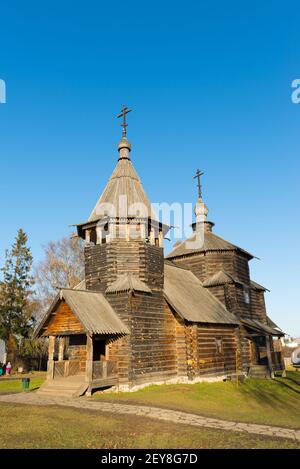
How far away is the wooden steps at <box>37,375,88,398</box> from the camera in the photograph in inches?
623

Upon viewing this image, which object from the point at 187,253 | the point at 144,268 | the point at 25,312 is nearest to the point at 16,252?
the point at 25,312

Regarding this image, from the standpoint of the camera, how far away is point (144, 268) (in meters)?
20.7

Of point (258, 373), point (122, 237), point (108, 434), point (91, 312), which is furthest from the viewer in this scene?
point (258, 373)

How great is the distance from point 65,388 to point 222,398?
7610mm

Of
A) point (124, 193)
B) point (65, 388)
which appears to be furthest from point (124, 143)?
point (65, 388)

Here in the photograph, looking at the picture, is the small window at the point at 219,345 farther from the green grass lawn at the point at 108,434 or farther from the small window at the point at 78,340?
the green grass lawn at the point at 108,434

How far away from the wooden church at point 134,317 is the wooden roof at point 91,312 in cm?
6

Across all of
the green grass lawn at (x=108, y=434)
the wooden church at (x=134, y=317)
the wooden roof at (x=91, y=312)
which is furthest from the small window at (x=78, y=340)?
the green grass lawn at (x=108, y=434)

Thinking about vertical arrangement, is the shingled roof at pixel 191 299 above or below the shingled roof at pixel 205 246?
below

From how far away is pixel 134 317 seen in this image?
19.0 m

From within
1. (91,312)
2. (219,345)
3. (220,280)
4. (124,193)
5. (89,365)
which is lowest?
(89,365)

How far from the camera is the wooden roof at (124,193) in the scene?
21.8 metres

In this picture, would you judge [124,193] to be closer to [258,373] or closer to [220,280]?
[220,280]
